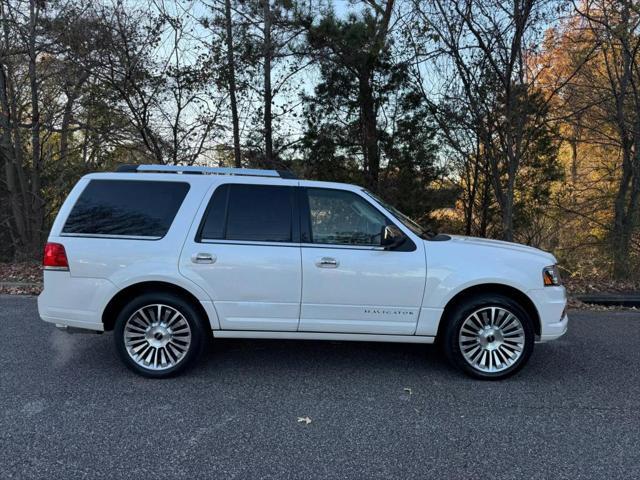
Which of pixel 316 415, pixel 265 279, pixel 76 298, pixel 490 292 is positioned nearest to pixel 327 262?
pixel 265 279

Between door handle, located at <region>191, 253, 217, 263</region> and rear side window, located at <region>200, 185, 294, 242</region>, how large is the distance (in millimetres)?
163

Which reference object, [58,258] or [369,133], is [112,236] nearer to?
[58,258]

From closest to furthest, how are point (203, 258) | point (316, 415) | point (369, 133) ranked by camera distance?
point (316, 415) < point (203, 258) < point (369, 133)

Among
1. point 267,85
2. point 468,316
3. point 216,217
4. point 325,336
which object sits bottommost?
point 325,336

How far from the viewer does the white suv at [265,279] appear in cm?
430

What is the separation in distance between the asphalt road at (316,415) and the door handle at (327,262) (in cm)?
106

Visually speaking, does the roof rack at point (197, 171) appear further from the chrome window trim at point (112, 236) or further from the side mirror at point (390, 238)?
the side mirror at point (390, 238)

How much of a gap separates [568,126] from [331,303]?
934 centimetres

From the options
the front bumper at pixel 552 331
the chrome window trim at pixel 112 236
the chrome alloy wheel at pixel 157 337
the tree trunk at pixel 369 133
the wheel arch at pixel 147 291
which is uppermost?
the tree trunk at pixel 369 133

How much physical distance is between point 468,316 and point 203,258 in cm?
246

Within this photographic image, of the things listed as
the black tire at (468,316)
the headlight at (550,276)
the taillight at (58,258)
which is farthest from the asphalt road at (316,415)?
the taillight at (58,258)

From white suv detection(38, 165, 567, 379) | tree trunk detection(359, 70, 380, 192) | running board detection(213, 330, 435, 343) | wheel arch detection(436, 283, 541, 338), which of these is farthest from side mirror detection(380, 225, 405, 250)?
tree trunk detection(359, 70, 380, 192)

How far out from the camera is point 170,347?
4.37m

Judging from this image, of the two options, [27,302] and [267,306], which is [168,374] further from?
[27,302]
